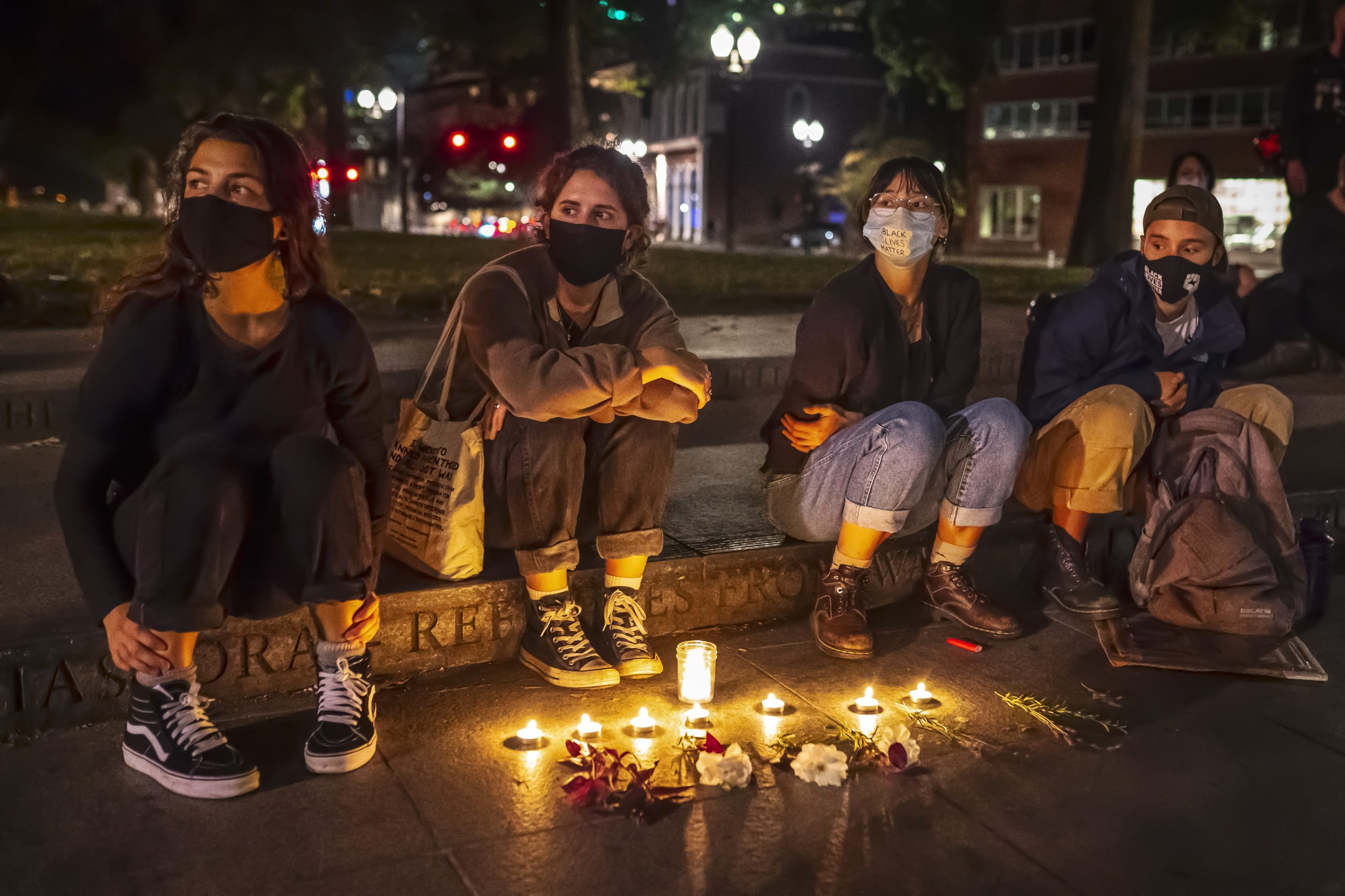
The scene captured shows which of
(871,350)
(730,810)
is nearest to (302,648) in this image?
(730,810)

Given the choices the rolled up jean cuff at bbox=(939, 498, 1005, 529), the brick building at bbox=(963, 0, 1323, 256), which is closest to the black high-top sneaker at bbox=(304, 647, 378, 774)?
the rolled up jean cuff at bbox=(939, 498, 1005, 529)

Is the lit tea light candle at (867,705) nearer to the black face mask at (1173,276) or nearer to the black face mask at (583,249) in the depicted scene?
the black face mask at (583,249)

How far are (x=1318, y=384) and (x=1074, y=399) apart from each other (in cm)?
502

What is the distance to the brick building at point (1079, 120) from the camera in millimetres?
37312

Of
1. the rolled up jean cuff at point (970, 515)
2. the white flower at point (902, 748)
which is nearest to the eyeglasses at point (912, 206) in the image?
the rolled up jean cuff at point (970, 515)

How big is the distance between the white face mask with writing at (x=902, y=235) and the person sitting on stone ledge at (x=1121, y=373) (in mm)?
611

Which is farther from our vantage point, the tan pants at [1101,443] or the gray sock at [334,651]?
the tan pants at [1101,443]

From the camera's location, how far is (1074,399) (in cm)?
418

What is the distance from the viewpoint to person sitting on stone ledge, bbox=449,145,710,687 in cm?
333

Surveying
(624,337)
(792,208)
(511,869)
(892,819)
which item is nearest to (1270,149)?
(624,337)

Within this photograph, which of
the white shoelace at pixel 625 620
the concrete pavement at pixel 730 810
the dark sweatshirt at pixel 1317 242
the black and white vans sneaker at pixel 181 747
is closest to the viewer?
the concrete pavement at pixel 730 810

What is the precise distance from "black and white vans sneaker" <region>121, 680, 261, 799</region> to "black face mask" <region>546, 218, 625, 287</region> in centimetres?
153

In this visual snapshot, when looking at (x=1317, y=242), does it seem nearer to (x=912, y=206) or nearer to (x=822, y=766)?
(x=912, y=206)

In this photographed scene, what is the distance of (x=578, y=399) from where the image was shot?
3275 millimetres
